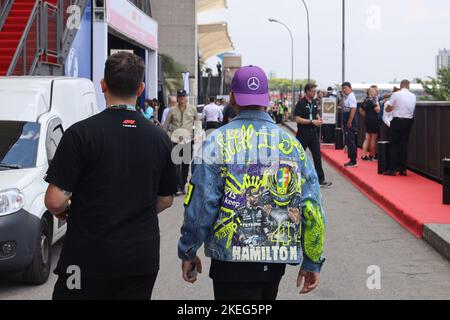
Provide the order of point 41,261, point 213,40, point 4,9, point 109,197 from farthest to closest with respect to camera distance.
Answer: point 213,40 < point 4,9 < point 41,261 < point 109,197

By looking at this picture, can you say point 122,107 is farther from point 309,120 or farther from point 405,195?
point 309,120

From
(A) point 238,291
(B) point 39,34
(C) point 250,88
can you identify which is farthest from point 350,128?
(A) point 238,291

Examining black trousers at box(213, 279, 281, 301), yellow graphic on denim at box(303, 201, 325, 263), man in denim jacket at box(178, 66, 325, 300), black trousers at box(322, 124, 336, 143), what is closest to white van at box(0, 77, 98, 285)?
man in denim jacket at box(178, 66, 325, 300)

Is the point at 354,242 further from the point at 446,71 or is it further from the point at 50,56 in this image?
the point at 446,71

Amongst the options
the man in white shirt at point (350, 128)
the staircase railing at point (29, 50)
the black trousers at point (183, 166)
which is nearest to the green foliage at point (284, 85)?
the man in white shirt at point (350, 128)

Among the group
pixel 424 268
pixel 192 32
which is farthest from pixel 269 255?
pixel 192 32

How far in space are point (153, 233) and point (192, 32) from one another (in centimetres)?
5509

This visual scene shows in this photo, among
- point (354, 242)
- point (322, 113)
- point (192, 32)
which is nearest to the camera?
point (354, 242)

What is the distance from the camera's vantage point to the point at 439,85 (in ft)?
125

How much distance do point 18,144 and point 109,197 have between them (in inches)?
174

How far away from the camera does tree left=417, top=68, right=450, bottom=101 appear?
3672 centimetres

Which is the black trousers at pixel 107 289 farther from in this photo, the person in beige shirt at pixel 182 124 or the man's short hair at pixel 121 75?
the person in beige shirt at pixel 182 124

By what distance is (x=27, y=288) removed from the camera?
664 centimetres

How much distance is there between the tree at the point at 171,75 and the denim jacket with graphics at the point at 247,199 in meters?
42.8
